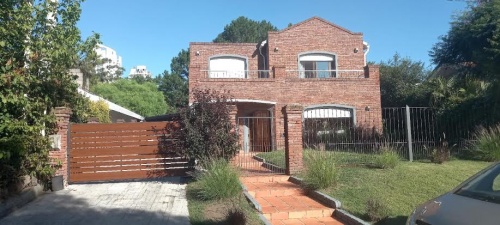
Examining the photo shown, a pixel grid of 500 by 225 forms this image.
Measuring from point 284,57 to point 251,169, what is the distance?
12615 mm

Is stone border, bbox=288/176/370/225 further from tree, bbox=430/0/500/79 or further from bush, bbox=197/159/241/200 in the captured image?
tree, bbox=430/0/500/79

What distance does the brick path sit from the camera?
27.5 feet

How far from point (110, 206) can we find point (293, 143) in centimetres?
509

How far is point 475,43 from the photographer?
17.7 m

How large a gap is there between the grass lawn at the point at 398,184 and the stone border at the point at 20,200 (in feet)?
21.1

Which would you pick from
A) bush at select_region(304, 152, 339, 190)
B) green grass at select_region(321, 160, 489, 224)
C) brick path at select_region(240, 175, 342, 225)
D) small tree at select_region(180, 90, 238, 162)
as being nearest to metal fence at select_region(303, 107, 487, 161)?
green grass at select_region(321, 160, 489, 224)

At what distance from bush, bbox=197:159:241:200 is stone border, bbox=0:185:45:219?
12.2 feet

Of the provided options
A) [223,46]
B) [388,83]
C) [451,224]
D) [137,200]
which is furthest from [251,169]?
[388,83]

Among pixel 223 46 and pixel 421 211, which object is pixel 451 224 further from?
pixel 223 46

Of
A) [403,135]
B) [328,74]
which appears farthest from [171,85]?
[403,135]

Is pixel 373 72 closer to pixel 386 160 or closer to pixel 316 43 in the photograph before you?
pixel 316 43

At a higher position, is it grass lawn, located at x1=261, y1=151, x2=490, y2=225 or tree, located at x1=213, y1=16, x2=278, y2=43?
tree, located at x1=213, y1=16, x2=278, y2=43

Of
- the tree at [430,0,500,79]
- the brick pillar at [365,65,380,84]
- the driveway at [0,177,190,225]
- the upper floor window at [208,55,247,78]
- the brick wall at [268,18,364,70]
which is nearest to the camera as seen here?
the driveway at [0,177,190,225]

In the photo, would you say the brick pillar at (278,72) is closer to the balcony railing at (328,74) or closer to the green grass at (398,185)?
the balcony railing at (328,74)
